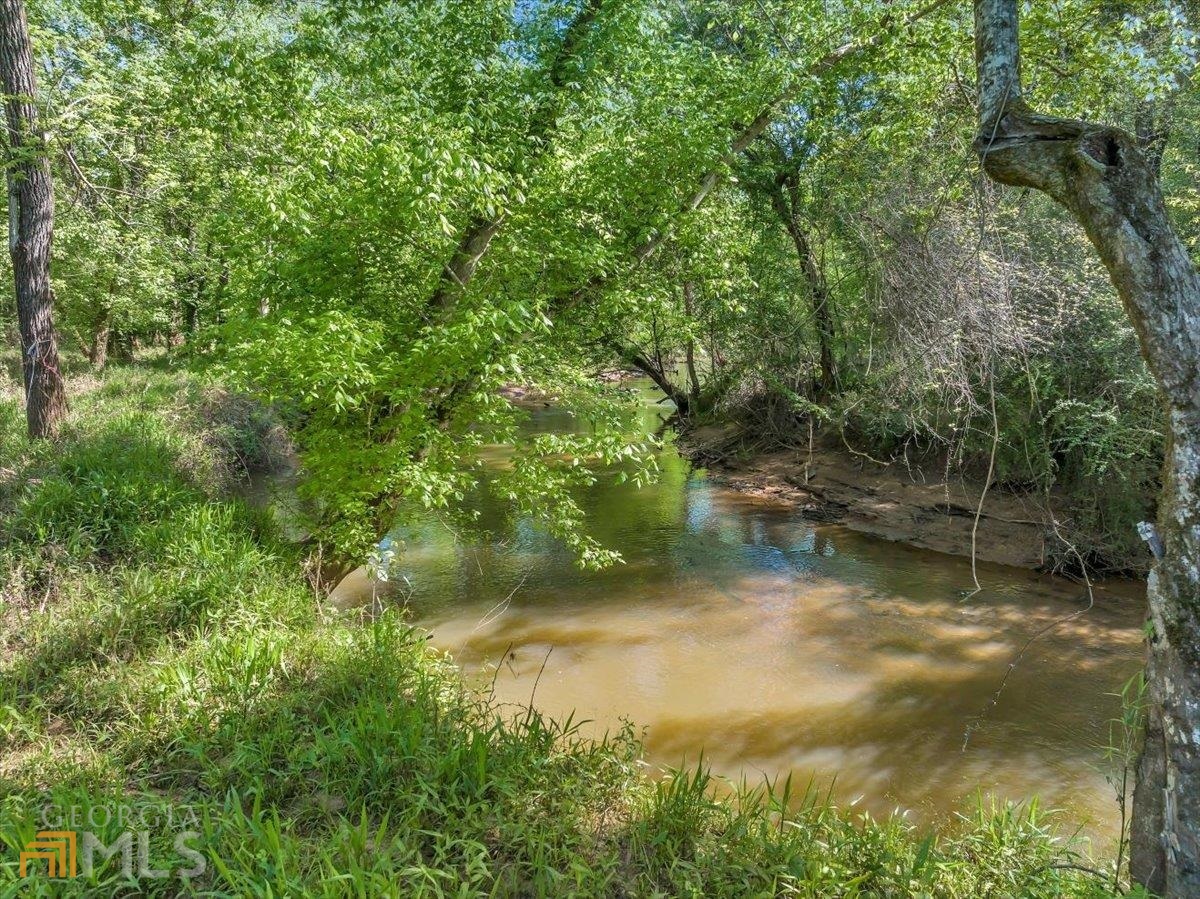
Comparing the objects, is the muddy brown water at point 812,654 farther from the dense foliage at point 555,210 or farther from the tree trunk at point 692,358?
the tree trunk at point 692,358

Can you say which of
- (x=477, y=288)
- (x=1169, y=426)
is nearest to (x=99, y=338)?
(x=477, y=288)

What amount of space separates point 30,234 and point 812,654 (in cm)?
991

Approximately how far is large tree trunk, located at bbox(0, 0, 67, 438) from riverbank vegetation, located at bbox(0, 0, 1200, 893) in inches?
1.4

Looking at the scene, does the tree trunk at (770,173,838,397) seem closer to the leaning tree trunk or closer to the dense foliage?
the dense foliage

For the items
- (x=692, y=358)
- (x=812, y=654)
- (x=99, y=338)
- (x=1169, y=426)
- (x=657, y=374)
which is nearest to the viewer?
(x=1169, y=426)

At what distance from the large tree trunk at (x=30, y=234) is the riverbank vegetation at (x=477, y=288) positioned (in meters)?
0.04

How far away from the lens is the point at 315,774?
3248mm

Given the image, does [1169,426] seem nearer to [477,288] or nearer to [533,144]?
[477,288]

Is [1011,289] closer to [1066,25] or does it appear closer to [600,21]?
[1066,25]

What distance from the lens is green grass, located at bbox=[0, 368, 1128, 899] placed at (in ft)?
8.89

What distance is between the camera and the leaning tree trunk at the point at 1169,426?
2.43 m

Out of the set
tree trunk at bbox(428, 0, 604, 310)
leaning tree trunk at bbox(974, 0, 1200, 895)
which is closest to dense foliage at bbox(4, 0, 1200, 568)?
tree trunk at bbox(428, 0, 604, 310)

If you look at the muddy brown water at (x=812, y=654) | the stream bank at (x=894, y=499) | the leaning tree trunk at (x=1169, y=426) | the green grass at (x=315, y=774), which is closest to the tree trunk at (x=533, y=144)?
the muddy brown water at (x=812, y=654)

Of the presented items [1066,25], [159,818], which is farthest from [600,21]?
[159,818]
